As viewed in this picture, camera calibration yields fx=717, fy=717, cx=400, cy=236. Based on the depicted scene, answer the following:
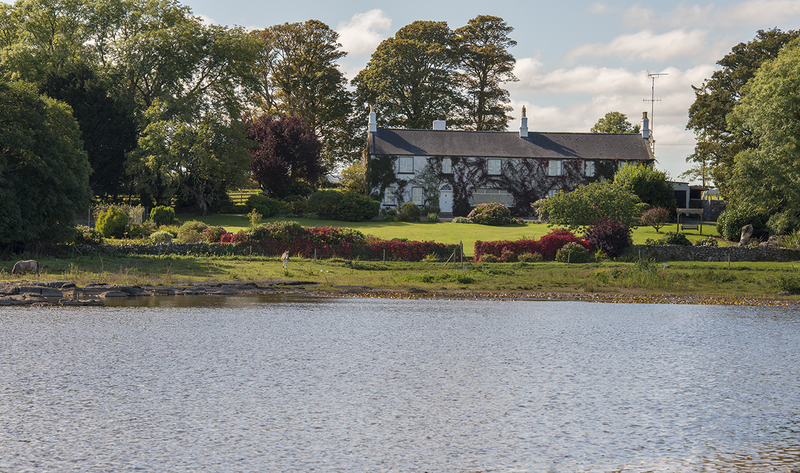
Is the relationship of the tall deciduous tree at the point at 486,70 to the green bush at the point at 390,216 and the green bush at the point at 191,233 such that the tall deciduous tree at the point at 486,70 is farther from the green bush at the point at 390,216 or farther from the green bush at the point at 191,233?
the green bush at the point at 191,233

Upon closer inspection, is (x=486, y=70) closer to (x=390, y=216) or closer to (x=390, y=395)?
(x=390, y=216)

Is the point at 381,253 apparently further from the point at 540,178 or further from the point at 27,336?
the point at 540,178

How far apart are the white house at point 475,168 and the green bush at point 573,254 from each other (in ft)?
88.5

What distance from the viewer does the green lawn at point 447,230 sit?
41.3 metres

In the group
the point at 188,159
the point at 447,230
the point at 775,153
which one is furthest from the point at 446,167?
the point at 775,153

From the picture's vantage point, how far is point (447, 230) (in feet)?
147

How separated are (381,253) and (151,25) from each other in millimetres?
32008

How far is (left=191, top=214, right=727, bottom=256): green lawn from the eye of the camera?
135ft

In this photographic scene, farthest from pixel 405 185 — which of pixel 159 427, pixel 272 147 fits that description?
pixel 159 427

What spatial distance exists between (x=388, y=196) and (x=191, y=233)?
25.7 m

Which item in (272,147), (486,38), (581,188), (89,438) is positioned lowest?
(89,438)

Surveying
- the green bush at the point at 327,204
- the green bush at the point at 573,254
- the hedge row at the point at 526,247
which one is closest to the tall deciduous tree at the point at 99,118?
the green bush at the point at 327,204

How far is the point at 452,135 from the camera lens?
62.8 metres

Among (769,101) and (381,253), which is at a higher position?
(769,101)
